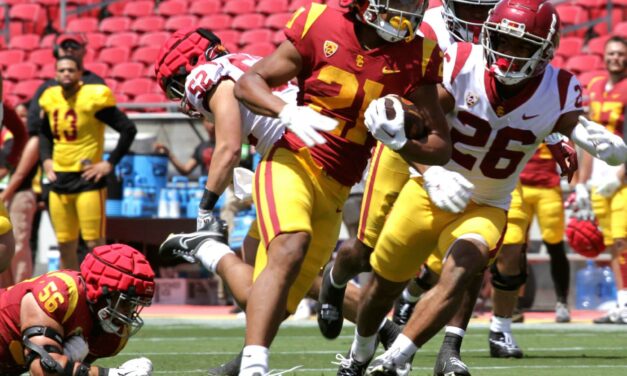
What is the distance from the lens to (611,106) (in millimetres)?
9531

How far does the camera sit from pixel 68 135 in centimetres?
998

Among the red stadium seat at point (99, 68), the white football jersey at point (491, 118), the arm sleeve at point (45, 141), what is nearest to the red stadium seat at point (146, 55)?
the red stadium seat at point (99, 68)

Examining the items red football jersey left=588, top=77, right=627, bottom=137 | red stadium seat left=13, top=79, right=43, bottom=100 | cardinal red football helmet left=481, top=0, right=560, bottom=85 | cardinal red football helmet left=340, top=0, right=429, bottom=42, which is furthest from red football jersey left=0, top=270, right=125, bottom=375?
red stadium seat left=13, top=79, right=43, bottom=100

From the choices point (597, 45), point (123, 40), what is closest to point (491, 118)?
point (597, 45)

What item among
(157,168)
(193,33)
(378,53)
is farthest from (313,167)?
(157,168)

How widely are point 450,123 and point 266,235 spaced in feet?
3.81

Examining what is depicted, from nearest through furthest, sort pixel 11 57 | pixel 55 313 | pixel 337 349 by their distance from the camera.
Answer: pixel 55 313
pixel 337 349
pixel 11 57

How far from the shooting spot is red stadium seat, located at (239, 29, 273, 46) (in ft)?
54.6

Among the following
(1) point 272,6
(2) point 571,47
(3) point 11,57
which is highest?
(2) point 571,47

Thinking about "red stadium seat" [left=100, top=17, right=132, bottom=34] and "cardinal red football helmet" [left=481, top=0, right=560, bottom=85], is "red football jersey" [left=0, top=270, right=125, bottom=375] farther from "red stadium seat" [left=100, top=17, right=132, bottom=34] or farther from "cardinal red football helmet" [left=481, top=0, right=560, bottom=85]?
"red stadium seat" [left=100, top=17, right=132, bottom=34]

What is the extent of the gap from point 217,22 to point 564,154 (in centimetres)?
1162

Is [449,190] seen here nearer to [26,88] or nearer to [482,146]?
[482,146]

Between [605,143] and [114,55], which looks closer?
[605,143]

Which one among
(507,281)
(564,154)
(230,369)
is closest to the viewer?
(230,369)
